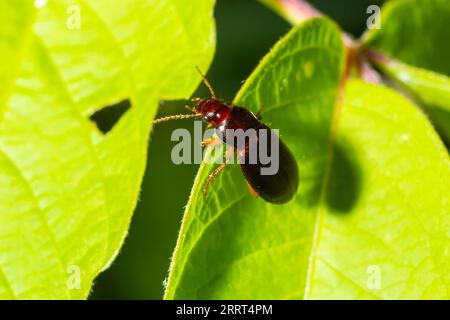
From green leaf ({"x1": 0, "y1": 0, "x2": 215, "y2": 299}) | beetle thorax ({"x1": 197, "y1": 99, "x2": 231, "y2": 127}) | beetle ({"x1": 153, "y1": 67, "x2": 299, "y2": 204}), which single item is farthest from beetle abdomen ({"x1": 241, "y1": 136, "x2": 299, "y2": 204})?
beetle thorax ({"x1": 197, "y1": 99, "x2": 231, "y2": 127})

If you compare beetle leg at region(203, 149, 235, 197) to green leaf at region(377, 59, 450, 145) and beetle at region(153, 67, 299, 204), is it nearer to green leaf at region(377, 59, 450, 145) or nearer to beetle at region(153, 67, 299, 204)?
beetle at region(153, 67, 299, 204)

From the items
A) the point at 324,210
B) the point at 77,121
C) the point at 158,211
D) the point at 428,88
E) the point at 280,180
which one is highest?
the point at 77,121

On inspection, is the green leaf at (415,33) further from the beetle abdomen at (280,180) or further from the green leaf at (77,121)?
the green leaf at (77,121)

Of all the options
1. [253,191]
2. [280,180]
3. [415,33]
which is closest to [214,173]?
[253,191]

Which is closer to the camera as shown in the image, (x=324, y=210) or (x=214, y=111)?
(x=324, y=210)

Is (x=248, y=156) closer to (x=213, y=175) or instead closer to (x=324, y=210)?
(x=324, y=210)

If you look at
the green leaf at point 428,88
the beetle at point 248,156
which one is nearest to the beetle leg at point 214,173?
the beetle at point 248,156
